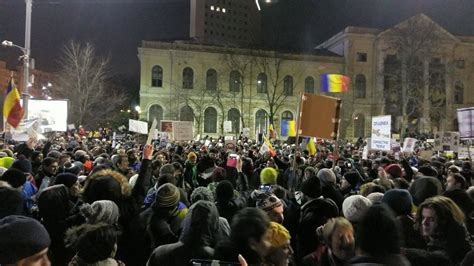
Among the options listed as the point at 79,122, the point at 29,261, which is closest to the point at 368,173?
the point at 29,261

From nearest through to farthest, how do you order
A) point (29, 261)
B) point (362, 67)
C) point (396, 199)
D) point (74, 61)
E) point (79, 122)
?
point (29, 261) < point (396, 199) < point (79, 122) < point (74, 61) < point (362, 67)

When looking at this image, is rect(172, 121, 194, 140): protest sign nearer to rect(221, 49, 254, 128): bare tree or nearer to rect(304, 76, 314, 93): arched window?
rect(221, 49, 254, 128): bare tree

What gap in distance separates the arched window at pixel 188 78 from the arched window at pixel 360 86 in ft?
65.8

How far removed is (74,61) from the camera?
141 feet

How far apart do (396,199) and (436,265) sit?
1.04 m

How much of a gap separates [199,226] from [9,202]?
1694 millimetres

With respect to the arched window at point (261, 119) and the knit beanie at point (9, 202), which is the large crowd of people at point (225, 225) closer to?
the knit beanie at point (9, 202)

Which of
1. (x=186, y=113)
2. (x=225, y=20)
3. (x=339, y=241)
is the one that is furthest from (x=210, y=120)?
(x=225, y=20)

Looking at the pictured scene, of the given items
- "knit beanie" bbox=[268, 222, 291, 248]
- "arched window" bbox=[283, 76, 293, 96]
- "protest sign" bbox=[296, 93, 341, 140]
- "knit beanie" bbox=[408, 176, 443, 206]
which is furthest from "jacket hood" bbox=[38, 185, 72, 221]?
"arched window" bbox=[283, 76, 293, 96]

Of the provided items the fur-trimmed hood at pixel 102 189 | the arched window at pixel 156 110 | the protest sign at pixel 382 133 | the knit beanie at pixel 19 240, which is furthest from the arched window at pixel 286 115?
the knit beanie at pixel 19 240

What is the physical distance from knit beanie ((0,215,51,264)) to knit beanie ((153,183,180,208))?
73.4 inches

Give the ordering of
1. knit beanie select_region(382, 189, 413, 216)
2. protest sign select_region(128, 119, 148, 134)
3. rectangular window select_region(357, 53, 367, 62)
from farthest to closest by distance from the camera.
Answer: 1. rectangular window select_region(357, 53, 367, 62)
2. protest sign select_region(128, 119, 148, 134)
3. knit beanie select_region(382, 189, 413, 216)

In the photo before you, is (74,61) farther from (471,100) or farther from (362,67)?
(471,100)

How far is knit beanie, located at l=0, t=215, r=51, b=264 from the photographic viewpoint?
2227 millimetres
